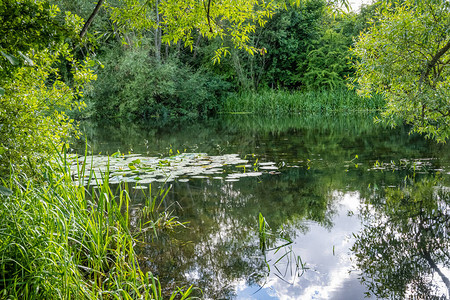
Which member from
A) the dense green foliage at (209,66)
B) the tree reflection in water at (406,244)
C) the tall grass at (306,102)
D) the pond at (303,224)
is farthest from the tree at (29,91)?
the tall grass at (306,102)

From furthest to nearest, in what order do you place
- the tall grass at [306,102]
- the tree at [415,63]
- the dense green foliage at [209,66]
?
the tall grass at [306,102] → the dense green foliage at [209,66] → the tree at [415,63]

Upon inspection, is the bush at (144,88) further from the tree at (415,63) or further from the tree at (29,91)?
the tree at (29,91)

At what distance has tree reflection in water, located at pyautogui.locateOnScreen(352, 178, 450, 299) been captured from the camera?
316 cm

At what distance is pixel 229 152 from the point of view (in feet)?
Answer: 31.5

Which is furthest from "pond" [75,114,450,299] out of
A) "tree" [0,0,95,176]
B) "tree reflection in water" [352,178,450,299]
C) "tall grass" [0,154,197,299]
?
"tree" [0,0,95,176]

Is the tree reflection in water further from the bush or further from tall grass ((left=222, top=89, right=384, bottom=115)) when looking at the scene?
tall grass ((left=222, top=89, right=384, bottom=115))

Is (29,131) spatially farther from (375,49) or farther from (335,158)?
(335,158)

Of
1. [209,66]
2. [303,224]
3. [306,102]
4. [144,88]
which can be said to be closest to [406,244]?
[303,224]

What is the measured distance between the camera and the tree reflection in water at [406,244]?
3162 mm

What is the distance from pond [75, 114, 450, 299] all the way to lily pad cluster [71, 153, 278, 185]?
30 mm

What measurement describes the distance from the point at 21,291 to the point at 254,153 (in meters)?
7.20

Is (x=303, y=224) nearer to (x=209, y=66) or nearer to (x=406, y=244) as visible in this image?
(x=406, y=244)

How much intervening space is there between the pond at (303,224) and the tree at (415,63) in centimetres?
116

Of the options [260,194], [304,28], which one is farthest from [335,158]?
[304,28]
